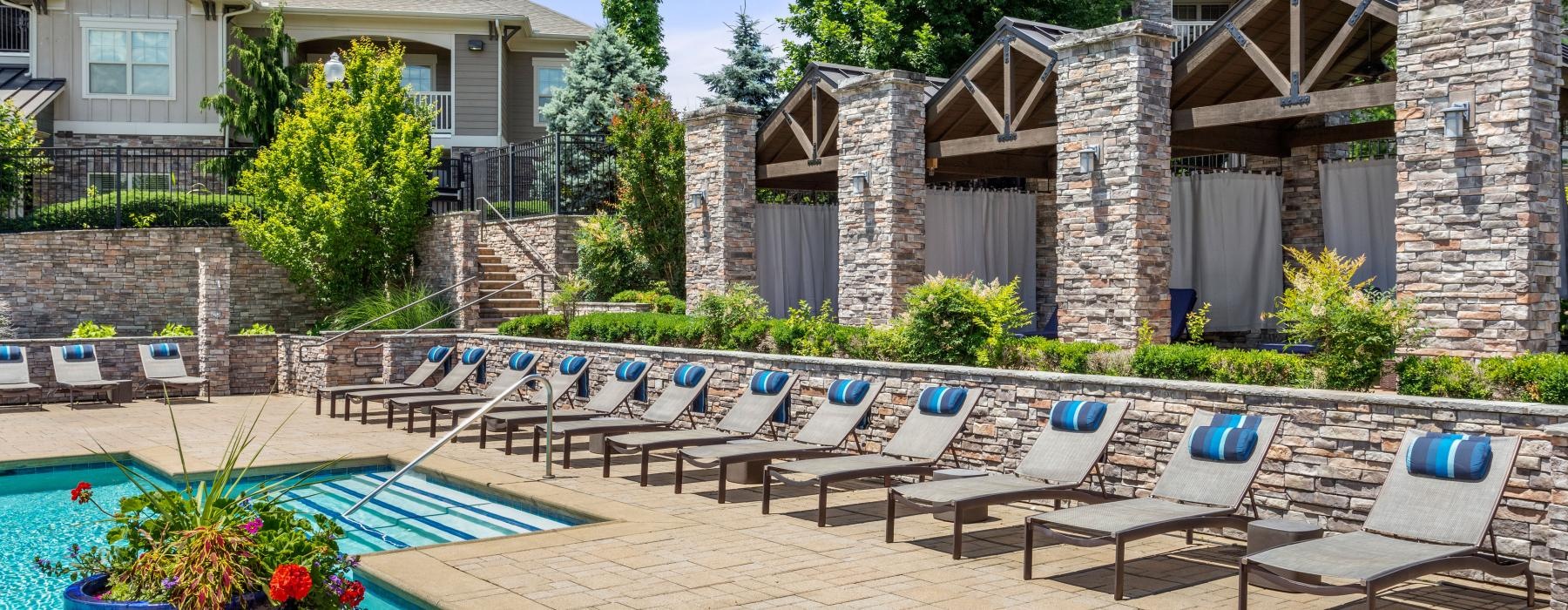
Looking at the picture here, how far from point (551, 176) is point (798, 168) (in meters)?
6.14

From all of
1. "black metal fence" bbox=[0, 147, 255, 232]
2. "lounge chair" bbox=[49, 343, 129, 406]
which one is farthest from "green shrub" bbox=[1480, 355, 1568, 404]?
"black metal fence" bbox=[0, 147, 255, 232]

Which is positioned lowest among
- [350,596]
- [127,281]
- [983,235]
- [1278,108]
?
[350,596]

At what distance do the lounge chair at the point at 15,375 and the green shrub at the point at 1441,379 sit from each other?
16.5 m

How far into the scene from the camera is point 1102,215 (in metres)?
12.3

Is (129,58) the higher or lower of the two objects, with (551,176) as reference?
higher

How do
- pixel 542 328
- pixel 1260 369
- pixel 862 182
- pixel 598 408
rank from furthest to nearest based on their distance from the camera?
pixel 542 328
pixel 862 182
pixel 598 408
pixel 1260 369

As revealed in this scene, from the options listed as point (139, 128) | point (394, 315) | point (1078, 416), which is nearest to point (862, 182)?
point (1078, 416)

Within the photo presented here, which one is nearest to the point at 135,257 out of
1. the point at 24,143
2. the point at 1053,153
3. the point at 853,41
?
the point at 24,143

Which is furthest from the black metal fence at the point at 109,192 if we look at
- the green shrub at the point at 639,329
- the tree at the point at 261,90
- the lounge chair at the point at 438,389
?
the green shrub at the point at 639,329

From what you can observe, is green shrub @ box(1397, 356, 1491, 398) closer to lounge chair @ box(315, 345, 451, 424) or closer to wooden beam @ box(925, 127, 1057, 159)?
wooden beam @ box(925, 127, 1057, 159)

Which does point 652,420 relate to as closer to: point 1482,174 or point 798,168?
point 798,168

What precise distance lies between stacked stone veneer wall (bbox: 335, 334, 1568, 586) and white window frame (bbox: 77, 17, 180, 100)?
789 inches

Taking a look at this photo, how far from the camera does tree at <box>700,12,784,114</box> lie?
27312 millimetres

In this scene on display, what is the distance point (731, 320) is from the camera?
45.8 feet
